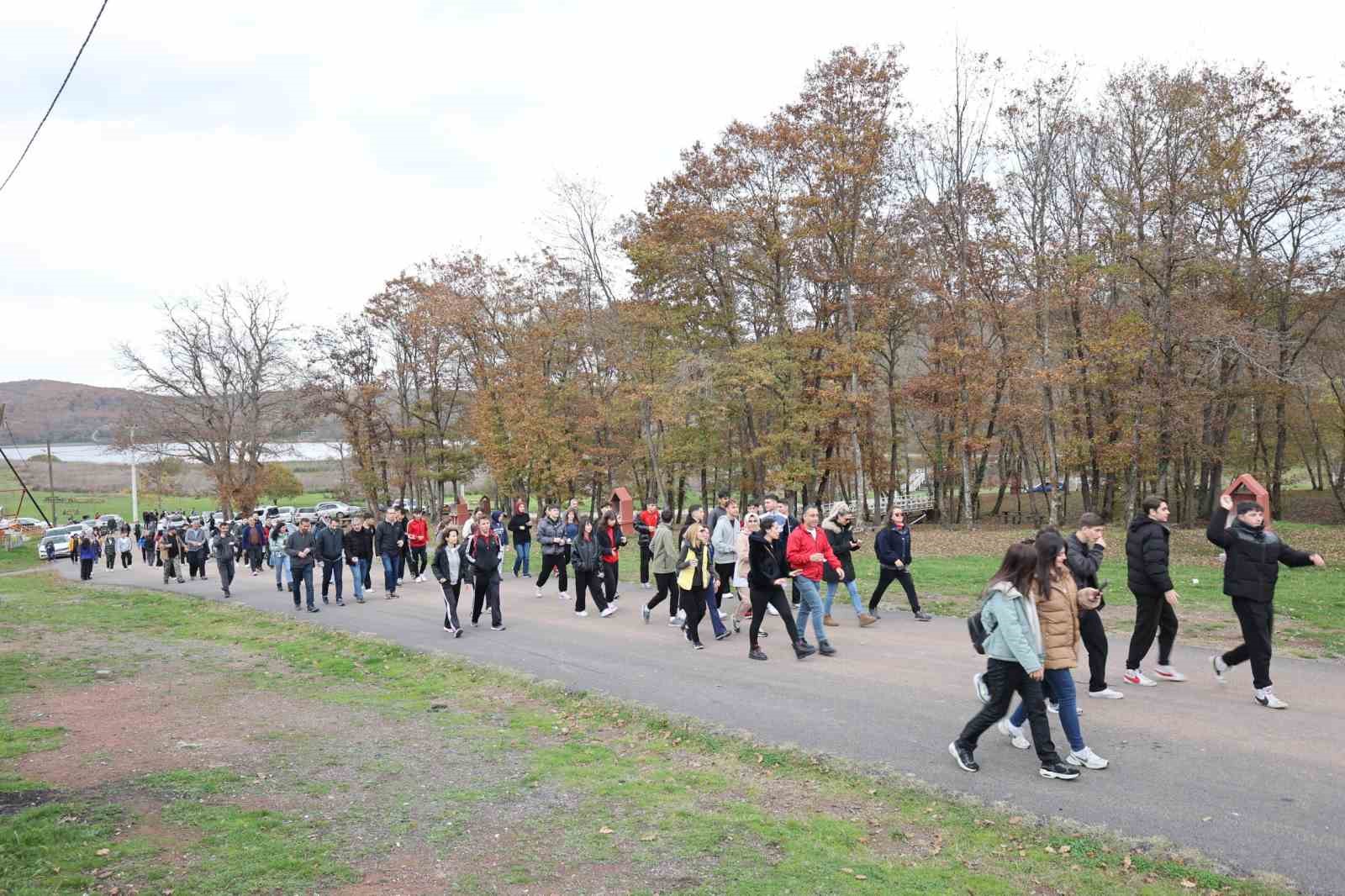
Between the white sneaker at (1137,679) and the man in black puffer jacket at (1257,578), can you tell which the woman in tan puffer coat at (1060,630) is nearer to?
the man in black puffer jacket at (1257,578)

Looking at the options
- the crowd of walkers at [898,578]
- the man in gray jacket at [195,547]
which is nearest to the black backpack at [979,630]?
the crowd of walkers at [898,578]

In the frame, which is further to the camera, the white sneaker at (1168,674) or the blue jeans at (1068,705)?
the white sneaker at (1168,674)

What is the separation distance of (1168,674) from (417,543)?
15363 mm

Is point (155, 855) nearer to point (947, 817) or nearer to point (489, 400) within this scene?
point (947, 817)

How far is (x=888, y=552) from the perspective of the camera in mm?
11570

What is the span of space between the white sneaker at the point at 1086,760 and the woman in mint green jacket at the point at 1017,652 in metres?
0.17

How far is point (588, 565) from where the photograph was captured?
1312 centimetres

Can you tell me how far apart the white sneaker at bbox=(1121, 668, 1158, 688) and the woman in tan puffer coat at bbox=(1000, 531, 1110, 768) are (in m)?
2.32

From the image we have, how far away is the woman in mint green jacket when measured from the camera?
227 inches

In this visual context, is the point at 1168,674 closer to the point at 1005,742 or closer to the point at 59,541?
the point at 1005,742

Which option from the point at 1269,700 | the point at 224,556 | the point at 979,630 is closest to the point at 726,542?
the point at 979,630

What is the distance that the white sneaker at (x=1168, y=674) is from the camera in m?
8.12

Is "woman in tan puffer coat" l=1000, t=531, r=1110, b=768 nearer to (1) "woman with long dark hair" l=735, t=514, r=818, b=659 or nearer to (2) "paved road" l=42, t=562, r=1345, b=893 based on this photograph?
(2) "paved road" l=42, t=562, r=1345, b=893

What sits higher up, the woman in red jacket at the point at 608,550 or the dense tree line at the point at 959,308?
the dense tree line at the point at 959,308
